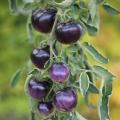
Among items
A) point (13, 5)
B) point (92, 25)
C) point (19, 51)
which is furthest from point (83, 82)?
point (19, 51)

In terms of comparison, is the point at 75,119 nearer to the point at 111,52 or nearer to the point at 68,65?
the point at 68,65

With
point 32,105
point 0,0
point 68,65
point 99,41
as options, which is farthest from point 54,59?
point 0,0

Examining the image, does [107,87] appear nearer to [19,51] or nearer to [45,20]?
[45,20]

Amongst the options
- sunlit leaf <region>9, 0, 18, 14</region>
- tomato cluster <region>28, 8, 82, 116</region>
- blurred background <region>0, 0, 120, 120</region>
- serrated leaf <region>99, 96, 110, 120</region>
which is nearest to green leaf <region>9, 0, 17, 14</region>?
sunlit leaf <region>9, 0, 18, 14</region>

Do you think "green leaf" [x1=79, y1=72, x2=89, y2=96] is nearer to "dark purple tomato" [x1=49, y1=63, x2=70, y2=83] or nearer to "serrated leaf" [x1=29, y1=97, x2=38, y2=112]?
"dark purple tomato" [x1=49, y1=63, x2=70, y2=83]

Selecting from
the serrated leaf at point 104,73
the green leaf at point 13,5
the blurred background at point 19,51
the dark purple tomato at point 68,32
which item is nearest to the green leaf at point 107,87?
the serrated leaf at point 104,73

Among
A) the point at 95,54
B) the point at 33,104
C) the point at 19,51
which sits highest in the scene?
the point at 95,54
